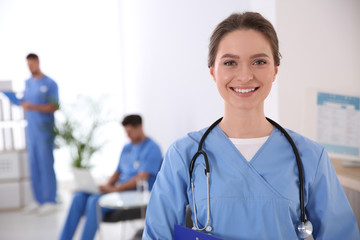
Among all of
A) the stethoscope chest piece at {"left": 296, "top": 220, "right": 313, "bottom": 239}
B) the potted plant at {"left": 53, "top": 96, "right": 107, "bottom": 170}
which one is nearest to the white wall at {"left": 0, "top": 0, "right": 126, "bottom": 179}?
the potted plant at {"left": 53, "top": 96, "right": 107, "bottom": 170}

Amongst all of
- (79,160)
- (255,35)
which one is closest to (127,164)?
(79,160)

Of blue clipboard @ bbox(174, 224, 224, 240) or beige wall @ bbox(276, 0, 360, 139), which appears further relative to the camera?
beige wall @ bbox(276, 0, 360, 139)

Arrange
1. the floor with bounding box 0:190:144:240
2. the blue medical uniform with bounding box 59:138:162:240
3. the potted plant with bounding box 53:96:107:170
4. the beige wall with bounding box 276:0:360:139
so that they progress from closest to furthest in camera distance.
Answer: the beige wall with bounding box 276:0:360:139
the blue medical uniform with bounding box 59:138:162:240
the floor with bounding box 0:190:144:240
the potted plant with bounding box 53:96:107:170

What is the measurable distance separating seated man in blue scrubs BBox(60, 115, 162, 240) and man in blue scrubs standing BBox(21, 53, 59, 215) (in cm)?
142

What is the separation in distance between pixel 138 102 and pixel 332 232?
3784mm

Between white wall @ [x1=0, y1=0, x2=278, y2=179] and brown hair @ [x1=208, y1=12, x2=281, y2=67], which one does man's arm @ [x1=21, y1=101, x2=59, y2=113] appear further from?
brown hair @ [x1=208, y1=12, x2=281, y2=67]

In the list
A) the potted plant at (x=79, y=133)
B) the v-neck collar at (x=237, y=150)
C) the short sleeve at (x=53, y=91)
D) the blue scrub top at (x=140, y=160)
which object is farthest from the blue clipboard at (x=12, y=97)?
the v-neck collar at (x=237, y=150)

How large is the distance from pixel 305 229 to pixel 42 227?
323cm

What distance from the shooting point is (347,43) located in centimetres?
171

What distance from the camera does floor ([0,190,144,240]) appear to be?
3377 millimetres

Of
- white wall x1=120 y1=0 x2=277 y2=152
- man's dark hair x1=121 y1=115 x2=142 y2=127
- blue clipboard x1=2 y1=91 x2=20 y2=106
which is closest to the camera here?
white wall x1=120 y1=0 x2=277 y2=152

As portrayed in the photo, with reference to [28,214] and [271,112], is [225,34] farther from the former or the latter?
[28,214]

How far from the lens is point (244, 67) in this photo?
94 centimetres

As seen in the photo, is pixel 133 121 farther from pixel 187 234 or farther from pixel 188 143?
pixel 187 234
